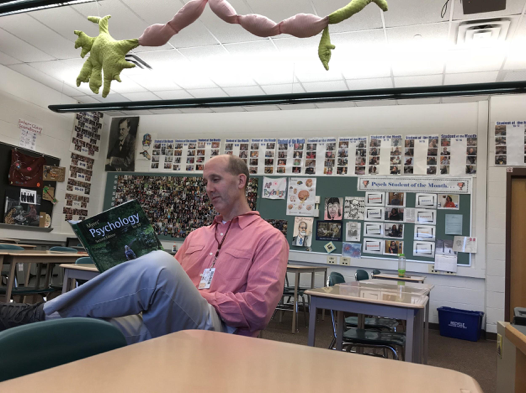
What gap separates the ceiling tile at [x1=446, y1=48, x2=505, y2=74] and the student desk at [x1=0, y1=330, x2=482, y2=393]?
15.7 ft

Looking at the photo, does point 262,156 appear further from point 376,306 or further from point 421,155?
point 376,306

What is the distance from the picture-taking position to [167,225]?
284 inches

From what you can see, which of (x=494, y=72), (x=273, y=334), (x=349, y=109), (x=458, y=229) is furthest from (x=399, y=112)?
(x=273, y=334)

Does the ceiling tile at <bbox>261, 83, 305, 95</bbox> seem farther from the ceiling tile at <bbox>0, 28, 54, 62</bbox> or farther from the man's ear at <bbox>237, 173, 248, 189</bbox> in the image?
the man's ear at <bbox>237, 173, 248, 189</bbox>

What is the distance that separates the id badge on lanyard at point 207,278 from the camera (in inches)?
69.2

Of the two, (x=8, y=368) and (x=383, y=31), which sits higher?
(x=383, y=31)

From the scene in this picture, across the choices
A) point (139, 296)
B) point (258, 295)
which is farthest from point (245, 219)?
point (139, 296)

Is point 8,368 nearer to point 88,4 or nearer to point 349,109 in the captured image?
point 88,4

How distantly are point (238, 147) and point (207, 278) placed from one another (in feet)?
17.8

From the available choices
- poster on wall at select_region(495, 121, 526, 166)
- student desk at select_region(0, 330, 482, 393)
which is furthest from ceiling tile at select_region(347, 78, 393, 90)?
student desk at select_region(0, 330, 482, 393)

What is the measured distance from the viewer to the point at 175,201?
7.20 m

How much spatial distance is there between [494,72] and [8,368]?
226 inches

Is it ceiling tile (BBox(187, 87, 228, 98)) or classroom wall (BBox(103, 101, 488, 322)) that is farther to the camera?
ceiling tile (BBox(187, 87, 228, 98))

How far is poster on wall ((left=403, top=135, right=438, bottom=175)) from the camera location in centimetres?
598
